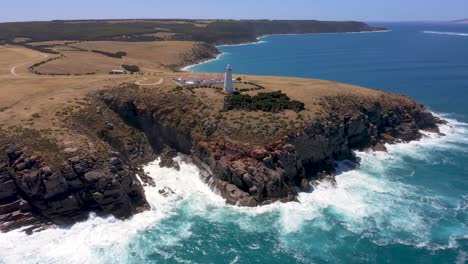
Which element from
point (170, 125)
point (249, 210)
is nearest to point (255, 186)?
point (249, 210)

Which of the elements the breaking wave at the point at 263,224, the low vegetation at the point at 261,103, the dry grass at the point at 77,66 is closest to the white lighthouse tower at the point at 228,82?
the low vegetation at the point at 261,103

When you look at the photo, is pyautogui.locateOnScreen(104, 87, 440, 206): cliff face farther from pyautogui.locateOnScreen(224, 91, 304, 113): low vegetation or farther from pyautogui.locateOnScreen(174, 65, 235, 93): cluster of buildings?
pyautogui.locateOnScreen(174, 65, 235, 93): cluster of buildings

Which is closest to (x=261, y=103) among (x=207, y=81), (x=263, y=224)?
(x=207, y=81)

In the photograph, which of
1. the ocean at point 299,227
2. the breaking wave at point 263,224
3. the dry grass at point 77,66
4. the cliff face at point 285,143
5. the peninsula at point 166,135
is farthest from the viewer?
the dry grass at point 77,66

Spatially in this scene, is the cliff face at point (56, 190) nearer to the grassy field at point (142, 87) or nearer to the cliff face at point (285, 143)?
the grassy field at point (142, 87)

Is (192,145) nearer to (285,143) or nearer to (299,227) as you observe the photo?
(285,143)

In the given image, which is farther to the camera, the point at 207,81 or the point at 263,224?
the point at 207,81
